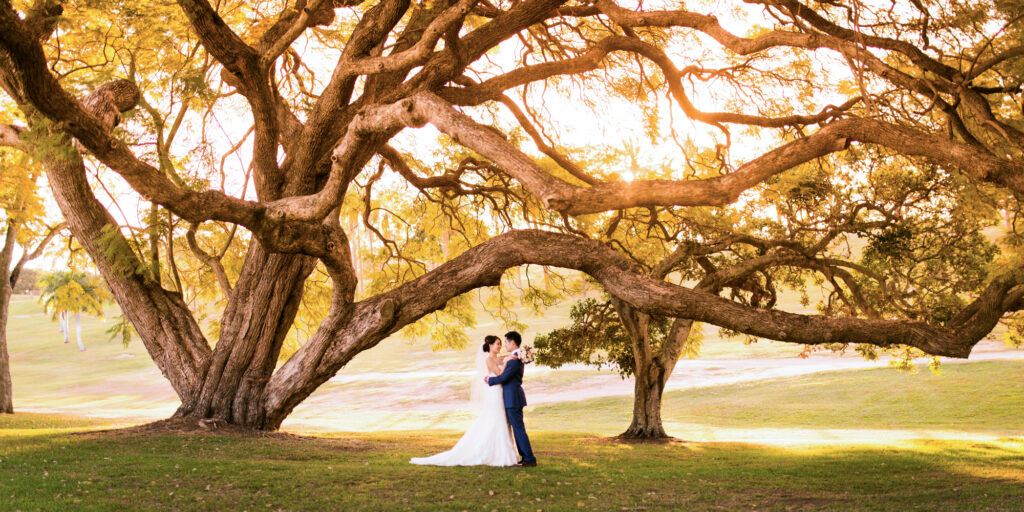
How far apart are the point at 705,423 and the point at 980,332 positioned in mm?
19222

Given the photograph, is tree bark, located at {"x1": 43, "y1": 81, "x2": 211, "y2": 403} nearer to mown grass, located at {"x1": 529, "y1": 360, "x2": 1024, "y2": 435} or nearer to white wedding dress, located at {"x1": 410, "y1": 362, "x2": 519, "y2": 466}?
white wedding dress, located at {"x1": 410, "y1": 362, "x2": 519, "y2": 466}

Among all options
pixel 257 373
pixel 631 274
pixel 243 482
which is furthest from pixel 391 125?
pixel 257 373

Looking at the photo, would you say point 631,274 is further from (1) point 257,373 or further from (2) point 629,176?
(2) point 629,176

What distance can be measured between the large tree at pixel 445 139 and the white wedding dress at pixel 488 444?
2110mm

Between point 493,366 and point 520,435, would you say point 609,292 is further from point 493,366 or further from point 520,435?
point 520,435

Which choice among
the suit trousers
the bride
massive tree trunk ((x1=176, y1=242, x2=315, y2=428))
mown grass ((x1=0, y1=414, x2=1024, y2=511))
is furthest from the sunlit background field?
massive tree trunk ((x1=176, y1=242, x2=315, y2=428))

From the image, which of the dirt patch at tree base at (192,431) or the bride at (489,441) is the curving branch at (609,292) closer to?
the dirt patch at tree base at (192,431)

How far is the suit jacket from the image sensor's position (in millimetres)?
11188

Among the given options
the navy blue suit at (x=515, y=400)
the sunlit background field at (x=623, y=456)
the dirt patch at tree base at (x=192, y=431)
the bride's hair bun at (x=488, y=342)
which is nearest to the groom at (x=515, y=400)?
the navy blue suit at (x=515, y=400)

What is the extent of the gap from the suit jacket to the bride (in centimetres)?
12

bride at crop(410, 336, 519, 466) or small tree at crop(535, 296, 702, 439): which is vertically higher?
small tree at crop(535, 296, 702, 439)

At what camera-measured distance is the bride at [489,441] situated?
1108 cm

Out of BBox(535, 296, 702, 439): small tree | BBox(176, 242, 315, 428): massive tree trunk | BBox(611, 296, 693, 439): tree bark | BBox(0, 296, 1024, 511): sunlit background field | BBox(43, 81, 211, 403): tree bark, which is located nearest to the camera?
BBox(0, 296, 1024, 511): sunlit background field

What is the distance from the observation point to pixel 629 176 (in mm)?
19016
